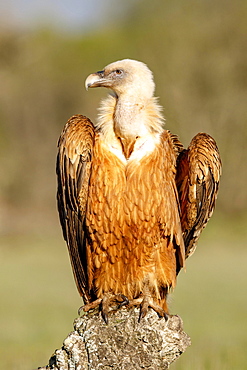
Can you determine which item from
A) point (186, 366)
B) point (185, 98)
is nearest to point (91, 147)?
point (186, 366)

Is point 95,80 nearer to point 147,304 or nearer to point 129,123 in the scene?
point 129,123

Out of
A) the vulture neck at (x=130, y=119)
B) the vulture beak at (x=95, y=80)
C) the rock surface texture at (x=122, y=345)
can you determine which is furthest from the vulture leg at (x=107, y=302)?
the vulture beak at (x=95, y=80)

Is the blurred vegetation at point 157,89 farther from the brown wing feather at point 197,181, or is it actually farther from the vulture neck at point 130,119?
the vulture neck at point 130,119

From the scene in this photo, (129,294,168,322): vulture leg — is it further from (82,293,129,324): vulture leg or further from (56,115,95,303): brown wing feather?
(56,115,95,303): brown wing feather

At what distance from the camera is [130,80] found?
6.66m

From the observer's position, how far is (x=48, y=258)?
25703mm

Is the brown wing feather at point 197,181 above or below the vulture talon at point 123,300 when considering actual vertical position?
above

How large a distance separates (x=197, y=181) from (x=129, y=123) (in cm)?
74

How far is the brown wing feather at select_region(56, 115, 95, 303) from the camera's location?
6465 millimetres

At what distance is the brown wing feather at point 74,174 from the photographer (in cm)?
646

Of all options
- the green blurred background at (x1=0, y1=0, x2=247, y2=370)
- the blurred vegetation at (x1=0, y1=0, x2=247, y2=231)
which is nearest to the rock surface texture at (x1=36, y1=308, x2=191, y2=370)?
the green blurred background at (x1=0, y1=0, x2=247, y2=370)

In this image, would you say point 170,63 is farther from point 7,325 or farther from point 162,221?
point 162,221

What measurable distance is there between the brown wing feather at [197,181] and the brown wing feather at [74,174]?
0.84 m

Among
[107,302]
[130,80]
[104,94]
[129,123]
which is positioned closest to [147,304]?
[107,302]
